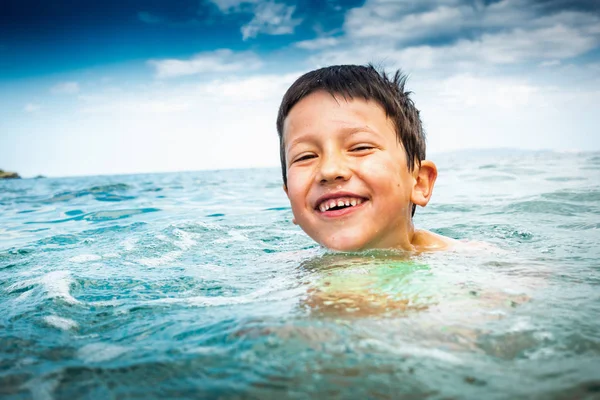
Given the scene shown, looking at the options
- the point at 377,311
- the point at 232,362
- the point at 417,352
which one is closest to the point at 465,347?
the point at 417,352

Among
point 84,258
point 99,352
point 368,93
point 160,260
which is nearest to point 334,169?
point 368,93

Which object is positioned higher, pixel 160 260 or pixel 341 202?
pixel 341 202

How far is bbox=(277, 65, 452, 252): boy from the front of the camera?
2.74 meters

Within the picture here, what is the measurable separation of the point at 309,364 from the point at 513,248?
112 inches

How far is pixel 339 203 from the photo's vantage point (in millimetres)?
2750

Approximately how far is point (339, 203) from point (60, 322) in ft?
5.28

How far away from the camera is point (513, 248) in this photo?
3.64 m

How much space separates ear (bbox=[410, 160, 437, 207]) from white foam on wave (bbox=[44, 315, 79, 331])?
224 centimetres

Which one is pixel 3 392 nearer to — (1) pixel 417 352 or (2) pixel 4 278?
(1) pixel 417 352

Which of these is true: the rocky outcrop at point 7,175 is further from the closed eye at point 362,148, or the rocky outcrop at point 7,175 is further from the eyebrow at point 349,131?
the closed eye at point 362,148

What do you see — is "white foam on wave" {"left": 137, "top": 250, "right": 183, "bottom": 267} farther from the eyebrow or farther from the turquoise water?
the eyebrow

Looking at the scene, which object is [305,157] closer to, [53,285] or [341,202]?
[341,202]

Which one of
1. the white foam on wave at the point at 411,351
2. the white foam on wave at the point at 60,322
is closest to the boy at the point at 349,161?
the white foam on wave at the point at 411,351

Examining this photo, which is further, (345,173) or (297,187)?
(297,187)
